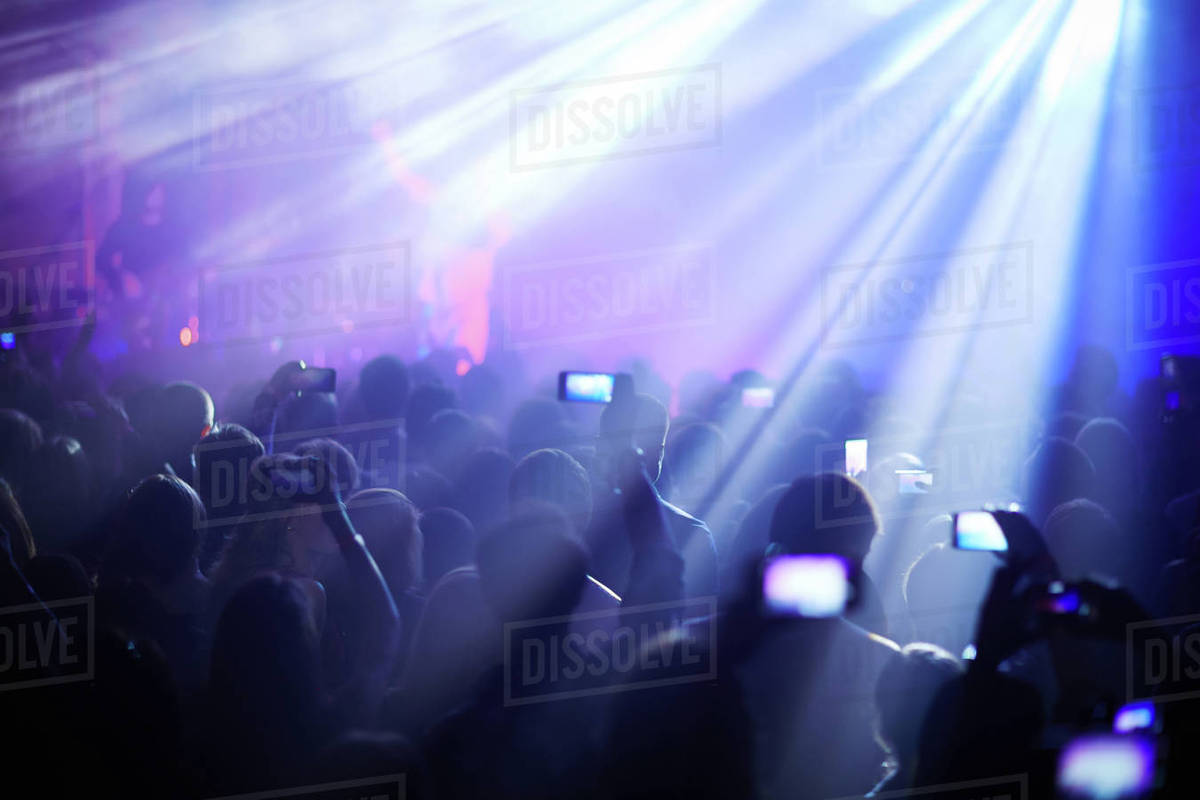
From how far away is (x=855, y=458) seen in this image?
143 inches

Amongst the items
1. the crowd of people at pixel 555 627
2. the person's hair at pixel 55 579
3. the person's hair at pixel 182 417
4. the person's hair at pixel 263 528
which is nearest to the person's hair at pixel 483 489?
the crowd of people at pixel 555 627

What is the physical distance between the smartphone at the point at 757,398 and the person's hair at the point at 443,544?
93.3 inches

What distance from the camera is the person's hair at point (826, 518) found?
2.19 meters

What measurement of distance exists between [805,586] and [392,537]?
3.96 feet

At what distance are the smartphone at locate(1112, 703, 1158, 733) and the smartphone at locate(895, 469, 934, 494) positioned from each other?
1.65 m

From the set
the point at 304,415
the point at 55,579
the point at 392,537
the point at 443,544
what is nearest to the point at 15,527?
the point at 55,579

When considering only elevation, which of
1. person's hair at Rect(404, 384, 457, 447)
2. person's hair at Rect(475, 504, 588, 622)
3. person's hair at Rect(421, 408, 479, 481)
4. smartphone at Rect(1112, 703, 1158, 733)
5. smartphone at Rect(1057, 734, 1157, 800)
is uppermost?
person's hair at Rect(404, 384, 457, 447)

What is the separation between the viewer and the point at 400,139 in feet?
31.1

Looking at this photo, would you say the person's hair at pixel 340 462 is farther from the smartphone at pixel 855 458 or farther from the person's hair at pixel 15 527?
the smartphone at pixel 855 458

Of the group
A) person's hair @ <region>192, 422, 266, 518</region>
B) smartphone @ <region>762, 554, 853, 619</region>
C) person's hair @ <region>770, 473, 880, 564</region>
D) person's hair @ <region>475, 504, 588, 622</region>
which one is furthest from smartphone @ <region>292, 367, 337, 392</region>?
smartphone @ <region>762, 554, 853, 619</region>

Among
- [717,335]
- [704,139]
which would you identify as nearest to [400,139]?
[704,139]

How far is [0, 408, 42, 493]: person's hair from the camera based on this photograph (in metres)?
3.10

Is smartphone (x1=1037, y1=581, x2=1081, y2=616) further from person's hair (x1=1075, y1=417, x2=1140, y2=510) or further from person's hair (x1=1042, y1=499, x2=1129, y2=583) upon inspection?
person's hair (x1=1075, y1=417, x2=1140, y2=510)

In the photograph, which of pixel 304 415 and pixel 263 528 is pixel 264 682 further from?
pixel 304 415
